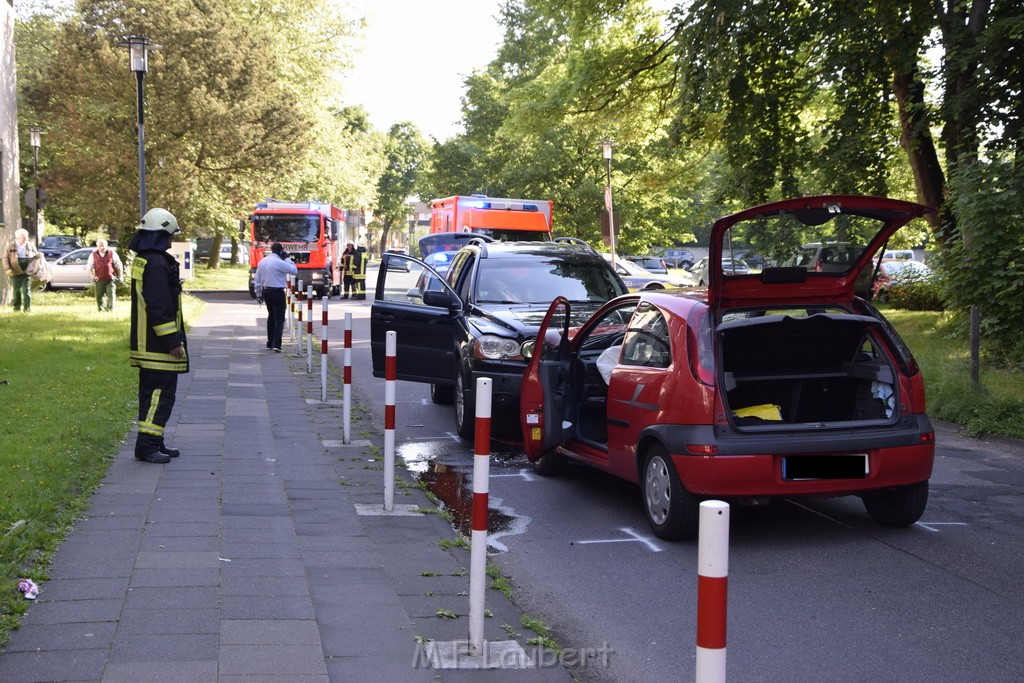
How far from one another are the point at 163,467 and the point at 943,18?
44.5ft

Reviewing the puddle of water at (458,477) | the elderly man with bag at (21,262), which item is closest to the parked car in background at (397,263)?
the puddle of water at (458,477)

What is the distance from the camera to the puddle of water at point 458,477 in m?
7.22

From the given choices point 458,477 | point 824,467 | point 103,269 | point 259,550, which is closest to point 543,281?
point 458,477

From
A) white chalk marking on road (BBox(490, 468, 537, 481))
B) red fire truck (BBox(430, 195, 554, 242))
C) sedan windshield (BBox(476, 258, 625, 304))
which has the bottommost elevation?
white chalk marking on road (BBox(490, 468, 537, 481))

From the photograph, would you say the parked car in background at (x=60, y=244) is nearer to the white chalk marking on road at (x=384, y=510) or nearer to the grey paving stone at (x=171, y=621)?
the white chalk marking on road at (x=384, y=510)

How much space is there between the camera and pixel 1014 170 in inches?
539

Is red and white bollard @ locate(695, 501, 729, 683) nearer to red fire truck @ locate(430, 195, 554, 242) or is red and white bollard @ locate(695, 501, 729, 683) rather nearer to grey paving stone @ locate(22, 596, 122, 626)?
grey paving stone @ locate(22, 596, 122, 626)

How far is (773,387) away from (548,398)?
1534 mm

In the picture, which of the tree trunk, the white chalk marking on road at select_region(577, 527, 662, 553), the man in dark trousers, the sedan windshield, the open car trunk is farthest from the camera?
the tree trunk

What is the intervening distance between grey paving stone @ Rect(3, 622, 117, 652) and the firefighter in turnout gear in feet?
104

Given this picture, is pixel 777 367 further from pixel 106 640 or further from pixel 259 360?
pixel 259 360

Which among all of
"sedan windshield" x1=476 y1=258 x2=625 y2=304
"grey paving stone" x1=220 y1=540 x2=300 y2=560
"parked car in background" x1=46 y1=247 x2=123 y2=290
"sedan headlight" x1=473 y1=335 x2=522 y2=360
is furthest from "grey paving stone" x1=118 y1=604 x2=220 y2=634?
"parked car in background" x1=46 y1=247 x2=123 y2=290

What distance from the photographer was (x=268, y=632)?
476 cm

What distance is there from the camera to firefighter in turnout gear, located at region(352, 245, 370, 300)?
36.4m
